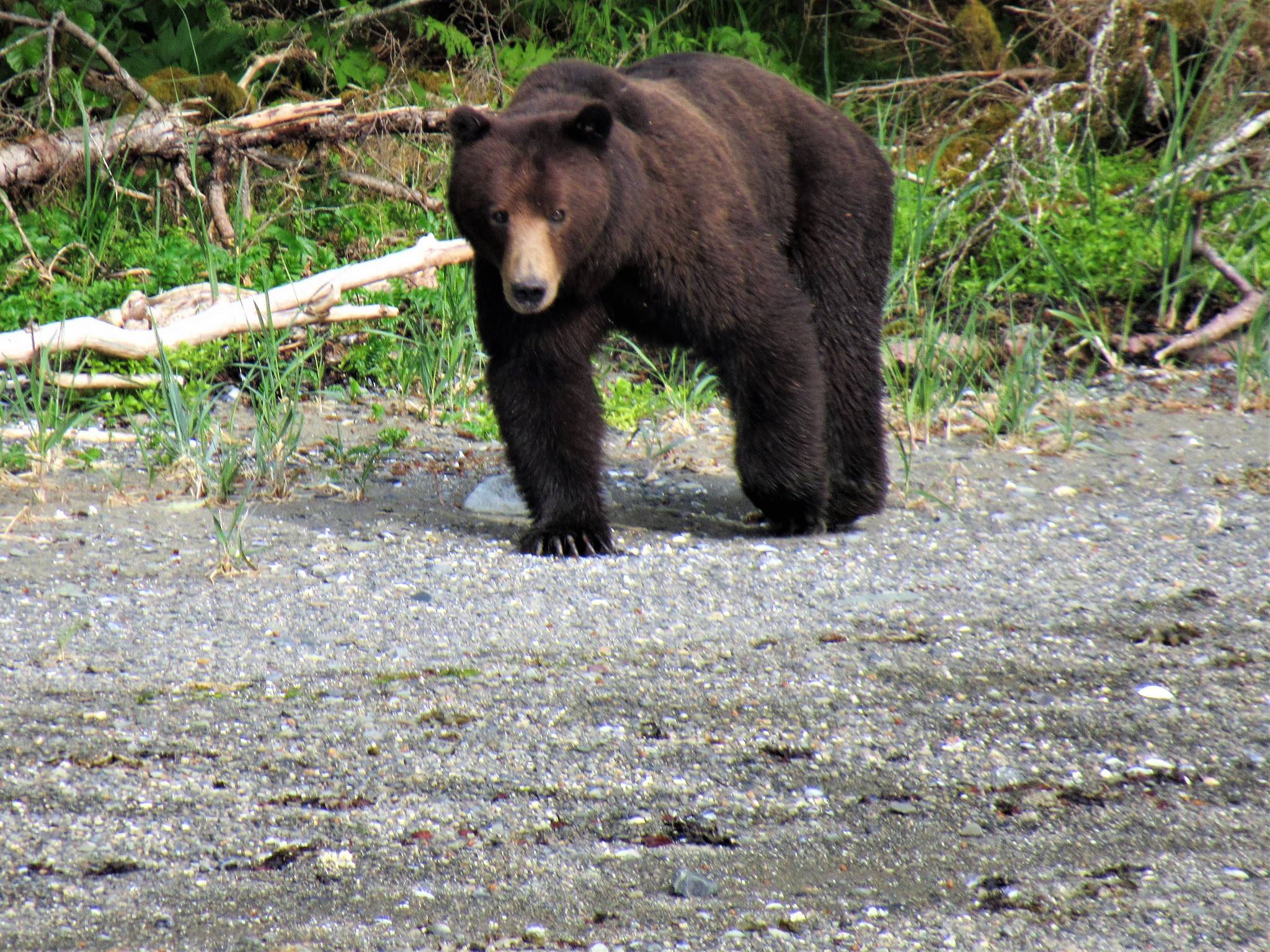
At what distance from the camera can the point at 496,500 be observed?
5.55 metres

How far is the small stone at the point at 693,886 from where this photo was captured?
248cm

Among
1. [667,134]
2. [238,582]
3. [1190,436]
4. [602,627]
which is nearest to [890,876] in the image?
[602,627]

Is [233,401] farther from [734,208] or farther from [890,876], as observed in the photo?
[890,876]

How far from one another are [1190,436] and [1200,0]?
349cm

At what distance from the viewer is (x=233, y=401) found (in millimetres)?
Result: 6941

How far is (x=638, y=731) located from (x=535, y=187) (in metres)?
1.83

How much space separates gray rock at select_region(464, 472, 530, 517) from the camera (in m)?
5.54

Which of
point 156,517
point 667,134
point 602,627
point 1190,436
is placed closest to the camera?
point 602,627

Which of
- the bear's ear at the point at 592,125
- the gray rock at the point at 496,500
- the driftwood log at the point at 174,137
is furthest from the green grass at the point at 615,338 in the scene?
the bear's ear at the point at 592,125

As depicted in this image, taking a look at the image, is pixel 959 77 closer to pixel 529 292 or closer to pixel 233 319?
pixel 233 319

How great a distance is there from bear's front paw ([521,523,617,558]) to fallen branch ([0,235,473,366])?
173cm

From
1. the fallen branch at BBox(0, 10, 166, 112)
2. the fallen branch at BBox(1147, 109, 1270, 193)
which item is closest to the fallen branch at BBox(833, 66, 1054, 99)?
the fallen branch at BBox(1147, 109, 1270, 193)

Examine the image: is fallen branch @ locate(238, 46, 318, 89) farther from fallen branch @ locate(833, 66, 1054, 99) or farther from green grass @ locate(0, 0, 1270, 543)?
fallen branch @ locate(833, 66, 1054, 99)

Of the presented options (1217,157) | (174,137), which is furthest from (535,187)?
(1217,157)
